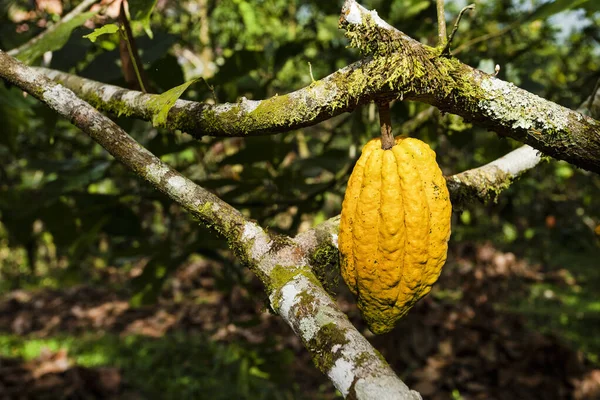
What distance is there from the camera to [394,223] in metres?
0.87

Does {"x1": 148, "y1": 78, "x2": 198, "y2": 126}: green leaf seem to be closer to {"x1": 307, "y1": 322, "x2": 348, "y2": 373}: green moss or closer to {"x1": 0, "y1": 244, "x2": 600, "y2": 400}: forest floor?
{"x1": 307, "y1": 322, "x2": 348, "y2": 373}: green moss

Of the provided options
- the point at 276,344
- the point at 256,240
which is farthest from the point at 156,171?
the point at 276,344

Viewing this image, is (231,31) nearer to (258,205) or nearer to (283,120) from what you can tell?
(258,205)

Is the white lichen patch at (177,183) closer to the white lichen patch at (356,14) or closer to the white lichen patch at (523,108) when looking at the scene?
the white lichen patch at (356,14)

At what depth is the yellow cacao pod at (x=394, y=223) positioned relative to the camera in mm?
881

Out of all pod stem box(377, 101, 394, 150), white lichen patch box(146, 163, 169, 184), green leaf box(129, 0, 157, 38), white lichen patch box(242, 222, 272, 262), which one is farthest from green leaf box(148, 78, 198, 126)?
green leaf box(129, 0, 157, 38)

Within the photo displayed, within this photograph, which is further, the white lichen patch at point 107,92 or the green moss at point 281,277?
the white lichen patch at point 107,92

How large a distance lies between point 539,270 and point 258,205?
5681 millimetres

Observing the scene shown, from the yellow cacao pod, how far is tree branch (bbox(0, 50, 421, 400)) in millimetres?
102

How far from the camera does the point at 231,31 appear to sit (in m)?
Answer: 4.00

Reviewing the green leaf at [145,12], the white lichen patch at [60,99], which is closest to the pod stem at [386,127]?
the white lichen patch at [60,99]

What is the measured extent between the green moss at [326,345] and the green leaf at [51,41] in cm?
101

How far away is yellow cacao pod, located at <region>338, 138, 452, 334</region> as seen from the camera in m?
0.88

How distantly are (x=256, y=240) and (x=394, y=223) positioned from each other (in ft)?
0.77
